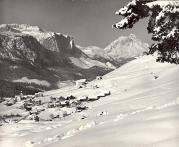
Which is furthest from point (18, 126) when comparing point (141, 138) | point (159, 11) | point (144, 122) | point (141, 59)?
point (141, 59)

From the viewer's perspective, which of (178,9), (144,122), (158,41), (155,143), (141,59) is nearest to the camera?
(155,143)

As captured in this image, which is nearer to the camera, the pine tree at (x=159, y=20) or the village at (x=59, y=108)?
the pine tree at (x=159, y=20)

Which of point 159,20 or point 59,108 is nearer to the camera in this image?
point 159,20

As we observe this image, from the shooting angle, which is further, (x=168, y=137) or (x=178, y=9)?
(x=178, y=9)

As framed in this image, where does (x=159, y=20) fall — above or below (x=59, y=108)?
above

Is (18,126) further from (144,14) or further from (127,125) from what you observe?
(127,125)

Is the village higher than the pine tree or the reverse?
the reverse

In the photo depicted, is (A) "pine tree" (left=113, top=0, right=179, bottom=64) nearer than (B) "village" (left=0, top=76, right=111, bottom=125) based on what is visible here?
Yes

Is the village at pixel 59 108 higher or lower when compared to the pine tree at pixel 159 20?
lower
